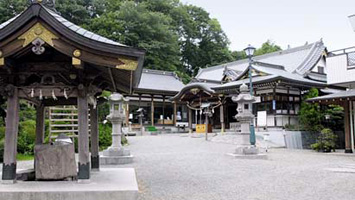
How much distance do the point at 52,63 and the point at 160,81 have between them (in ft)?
89.7

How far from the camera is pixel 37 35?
4.71 metres

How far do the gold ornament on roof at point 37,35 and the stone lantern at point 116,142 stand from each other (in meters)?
6.07

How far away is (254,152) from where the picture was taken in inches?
473

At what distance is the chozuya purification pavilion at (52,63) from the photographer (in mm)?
4688

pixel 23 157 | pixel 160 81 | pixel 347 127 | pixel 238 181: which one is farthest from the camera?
pixel 160 81

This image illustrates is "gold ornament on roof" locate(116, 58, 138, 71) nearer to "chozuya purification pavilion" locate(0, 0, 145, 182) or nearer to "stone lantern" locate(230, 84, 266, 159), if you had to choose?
"chozuya purification pavilion" locate(0, 0, 145, 182)

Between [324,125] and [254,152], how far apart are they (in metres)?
8.50

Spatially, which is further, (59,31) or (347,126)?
(347,126)

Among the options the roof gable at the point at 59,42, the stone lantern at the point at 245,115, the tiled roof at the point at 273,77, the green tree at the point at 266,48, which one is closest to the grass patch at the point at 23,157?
the stone lantern at the point at 245,115

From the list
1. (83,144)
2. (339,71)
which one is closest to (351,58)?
(339,71)

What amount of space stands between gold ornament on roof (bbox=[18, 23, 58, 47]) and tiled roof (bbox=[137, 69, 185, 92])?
23.8 metres

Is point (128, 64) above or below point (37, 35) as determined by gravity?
below

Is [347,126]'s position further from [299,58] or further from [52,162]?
[52,162]

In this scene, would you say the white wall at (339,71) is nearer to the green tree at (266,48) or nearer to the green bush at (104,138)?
the green bush at (104,138)
